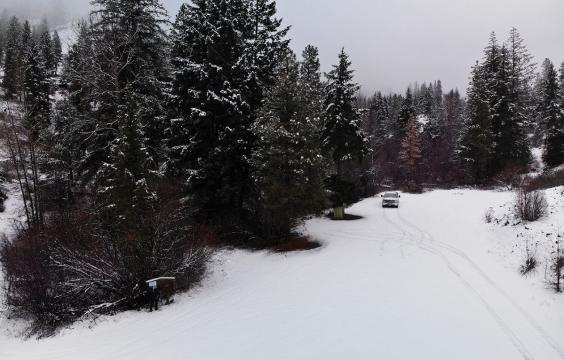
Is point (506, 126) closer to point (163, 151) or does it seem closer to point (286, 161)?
point (286, 161)

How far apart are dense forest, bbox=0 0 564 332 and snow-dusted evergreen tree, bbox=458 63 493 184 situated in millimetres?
7867

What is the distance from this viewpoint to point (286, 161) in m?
17.5

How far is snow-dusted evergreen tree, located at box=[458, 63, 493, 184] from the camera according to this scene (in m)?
37.9

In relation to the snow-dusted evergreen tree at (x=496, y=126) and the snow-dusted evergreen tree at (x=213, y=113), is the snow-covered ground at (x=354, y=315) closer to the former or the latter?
the snow-dusted evergreen tree at (x=213, y=113)

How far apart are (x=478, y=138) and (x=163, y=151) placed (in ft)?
109

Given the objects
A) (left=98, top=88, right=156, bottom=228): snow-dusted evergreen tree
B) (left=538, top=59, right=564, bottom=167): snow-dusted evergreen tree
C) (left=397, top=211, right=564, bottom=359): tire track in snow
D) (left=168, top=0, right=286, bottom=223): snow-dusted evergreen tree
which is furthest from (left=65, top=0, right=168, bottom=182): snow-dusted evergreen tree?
(left=538, top=59, right=564, bottom=167): snow-dusted evergreen tree

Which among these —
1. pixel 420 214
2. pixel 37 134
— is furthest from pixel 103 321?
pixel 420 214

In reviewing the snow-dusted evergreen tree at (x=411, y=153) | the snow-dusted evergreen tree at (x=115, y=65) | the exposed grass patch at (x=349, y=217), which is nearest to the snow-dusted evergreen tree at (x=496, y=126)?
the snow-dusted evergreen tree at (x=411, y=153)

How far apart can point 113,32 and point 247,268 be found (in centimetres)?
1354

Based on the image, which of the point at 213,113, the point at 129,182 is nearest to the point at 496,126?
the point at 213,113

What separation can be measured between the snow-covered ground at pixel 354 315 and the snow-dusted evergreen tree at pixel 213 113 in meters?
4.76

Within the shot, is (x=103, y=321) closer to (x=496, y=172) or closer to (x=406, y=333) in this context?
(x=406, y=333)

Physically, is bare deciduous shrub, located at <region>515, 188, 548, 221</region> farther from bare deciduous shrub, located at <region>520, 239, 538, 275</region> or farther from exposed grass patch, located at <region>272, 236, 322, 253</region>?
exposed grass patch, located at <region>272, 236, 322, 253</region>

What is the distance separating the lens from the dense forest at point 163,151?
11.6 metres
